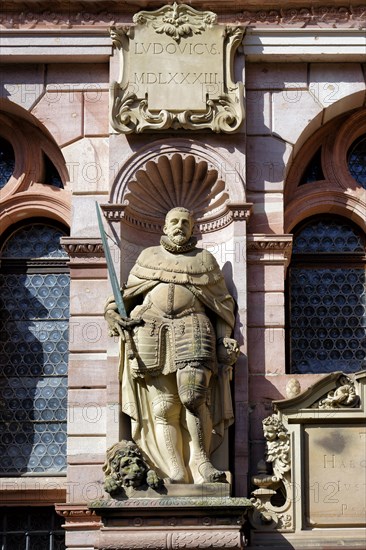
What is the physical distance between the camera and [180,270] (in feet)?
60.3

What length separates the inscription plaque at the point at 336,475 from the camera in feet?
59.4

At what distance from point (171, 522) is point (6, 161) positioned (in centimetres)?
589

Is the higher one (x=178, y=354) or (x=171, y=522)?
(x=178, y=354)

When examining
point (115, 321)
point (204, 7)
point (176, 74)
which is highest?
point (204, 7)

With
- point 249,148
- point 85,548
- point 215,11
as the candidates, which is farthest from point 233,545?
point 215,11

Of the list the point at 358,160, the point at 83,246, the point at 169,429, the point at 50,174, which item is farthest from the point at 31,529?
the point at 358,160

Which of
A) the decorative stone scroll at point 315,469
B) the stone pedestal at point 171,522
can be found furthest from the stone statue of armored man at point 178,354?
the decorative stone scroll at point 315,469

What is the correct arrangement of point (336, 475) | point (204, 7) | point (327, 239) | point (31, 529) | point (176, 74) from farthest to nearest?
point (327, 239)
point (204, 7)
point (176, 74)
point (31, 529)
point (336, 475)

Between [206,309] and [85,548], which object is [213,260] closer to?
[206,309]

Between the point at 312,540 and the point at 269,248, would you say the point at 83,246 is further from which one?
the point at 312,540

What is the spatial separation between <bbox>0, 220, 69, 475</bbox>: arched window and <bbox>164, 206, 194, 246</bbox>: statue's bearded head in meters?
2.17

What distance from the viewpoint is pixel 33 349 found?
Result: 784 inches

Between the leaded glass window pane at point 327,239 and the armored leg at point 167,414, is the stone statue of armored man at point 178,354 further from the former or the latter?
the leaded glass window pane at point 327,239

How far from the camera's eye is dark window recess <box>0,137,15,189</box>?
20.5 meters
